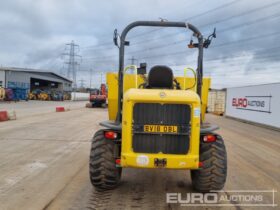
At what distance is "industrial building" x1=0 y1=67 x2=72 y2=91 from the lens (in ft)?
185

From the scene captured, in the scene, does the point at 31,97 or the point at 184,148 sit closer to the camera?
the point at 184,148

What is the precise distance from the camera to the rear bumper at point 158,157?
5062 millimetres

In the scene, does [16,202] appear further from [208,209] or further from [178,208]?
[208,209]

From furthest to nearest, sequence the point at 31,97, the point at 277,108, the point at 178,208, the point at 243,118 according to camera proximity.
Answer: the point at 31,97, the point at 243,118, the point at 277,108, the point at 178,208

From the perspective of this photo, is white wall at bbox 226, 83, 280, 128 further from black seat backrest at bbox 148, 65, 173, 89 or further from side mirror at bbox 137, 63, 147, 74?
black seat backrest at bbox 148, 65, 173, 89

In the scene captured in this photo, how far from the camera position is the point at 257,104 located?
2222 cm

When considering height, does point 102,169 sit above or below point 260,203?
above

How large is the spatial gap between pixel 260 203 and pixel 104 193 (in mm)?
2493

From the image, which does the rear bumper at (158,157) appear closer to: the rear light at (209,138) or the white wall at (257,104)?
the rear light at (209,138)

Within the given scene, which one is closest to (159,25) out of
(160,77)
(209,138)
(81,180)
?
(160,77)

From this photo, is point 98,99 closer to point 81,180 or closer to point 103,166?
point 81,180

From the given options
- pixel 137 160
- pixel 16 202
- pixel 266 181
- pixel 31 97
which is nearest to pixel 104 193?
pixel 137 160

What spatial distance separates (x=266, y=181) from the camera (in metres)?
6.85

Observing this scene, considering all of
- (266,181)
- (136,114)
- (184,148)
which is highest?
(136,114)
